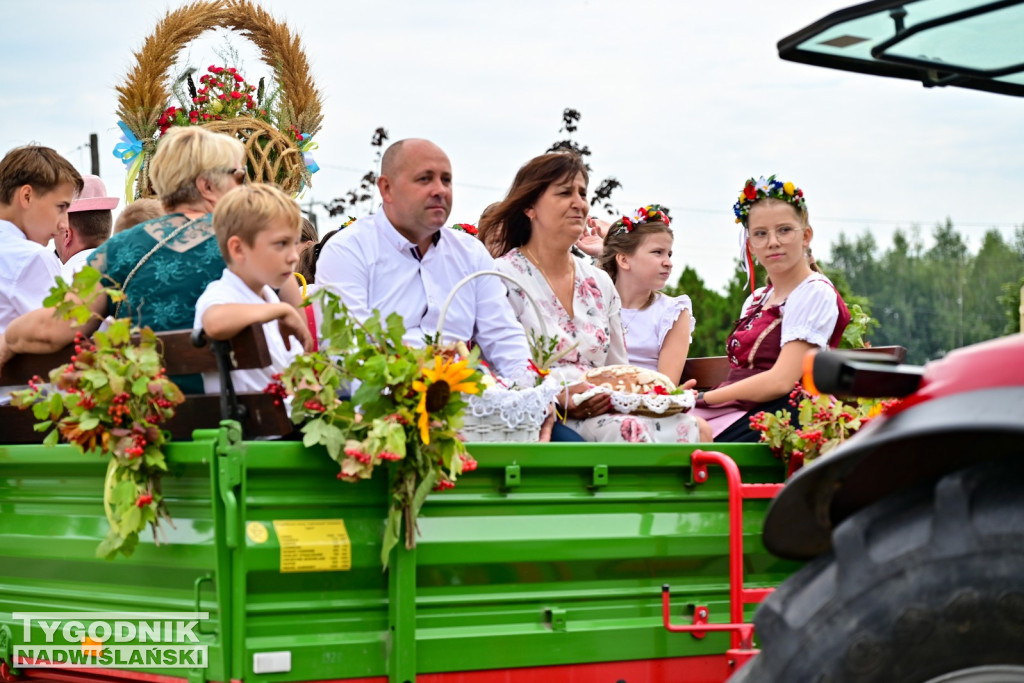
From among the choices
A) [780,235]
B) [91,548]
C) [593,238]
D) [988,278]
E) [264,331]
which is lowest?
[91,548]

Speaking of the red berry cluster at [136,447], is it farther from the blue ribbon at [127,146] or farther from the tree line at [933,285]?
the tree line at [933,285]

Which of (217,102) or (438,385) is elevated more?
(217,102)

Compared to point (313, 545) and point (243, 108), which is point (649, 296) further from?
point (313, 545)

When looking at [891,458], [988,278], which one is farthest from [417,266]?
[988,278]

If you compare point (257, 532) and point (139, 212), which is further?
point (139, 212)

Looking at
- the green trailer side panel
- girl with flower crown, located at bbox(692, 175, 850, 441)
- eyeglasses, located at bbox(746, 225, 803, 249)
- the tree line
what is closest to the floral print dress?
girl with flower crown, located at bbox(692, 175, 850, 441)

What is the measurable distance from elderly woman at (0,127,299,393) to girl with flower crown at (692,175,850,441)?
1855 millimetres

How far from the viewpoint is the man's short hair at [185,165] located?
4020 millimetres

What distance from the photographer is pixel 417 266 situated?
15.7 ft

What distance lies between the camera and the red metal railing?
3596mm

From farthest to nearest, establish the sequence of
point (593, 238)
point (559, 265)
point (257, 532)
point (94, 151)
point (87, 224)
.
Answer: point (94, 151) → point (593, 238) → point (87, 224) → point (559, 265) → point (257, 532)

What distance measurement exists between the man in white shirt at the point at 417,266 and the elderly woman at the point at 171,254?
611 millimetres

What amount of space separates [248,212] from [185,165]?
23.9 inches

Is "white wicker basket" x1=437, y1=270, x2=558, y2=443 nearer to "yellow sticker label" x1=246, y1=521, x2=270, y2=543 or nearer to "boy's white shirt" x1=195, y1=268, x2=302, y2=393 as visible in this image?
"boy's white shirt" x1=195, y1=268, x2=302, y2=393
